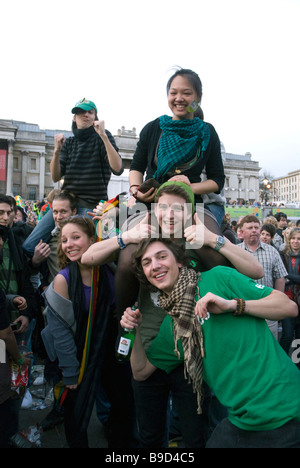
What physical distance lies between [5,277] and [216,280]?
2532mm

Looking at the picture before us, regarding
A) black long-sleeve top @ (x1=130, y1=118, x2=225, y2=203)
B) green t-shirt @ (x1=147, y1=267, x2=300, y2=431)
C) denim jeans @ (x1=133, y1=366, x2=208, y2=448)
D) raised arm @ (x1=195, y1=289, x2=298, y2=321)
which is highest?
black long-sleeve top @ (x1=130, y1=118, x2=225, y2=203)

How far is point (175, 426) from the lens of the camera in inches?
142

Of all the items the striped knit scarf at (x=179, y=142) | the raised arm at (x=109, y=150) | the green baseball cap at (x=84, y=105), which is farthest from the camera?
the green baseball cap at (x=84, y=105)

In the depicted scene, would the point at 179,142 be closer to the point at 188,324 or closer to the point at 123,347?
the point at 188,324

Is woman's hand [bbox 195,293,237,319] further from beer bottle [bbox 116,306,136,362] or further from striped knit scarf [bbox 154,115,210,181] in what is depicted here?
striped knit scarf [bbox 154,115,210,181]

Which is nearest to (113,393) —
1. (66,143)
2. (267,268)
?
(66,143)

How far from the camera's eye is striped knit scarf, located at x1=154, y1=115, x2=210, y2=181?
2.50 metres

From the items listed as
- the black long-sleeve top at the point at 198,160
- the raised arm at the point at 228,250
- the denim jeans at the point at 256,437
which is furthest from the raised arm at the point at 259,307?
the black long-sleeve top at the point at 198,160

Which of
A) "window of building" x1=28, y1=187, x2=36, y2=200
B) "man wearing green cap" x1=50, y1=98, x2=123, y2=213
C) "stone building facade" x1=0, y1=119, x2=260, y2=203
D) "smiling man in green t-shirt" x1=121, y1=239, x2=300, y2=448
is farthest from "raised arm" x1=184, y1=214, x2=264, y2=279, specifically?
"window of building" x1=28, y1=187, x2=36, y2=200

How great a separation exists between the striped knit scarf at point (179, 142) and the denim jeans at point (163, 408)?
4.59 feet

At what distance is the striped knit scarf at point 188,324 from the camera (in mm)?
1941

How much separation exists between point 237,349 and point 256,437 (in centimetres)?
43

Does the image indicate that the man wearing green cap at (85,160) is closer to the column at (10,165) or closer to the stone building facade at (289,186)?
the column at (10,165)
